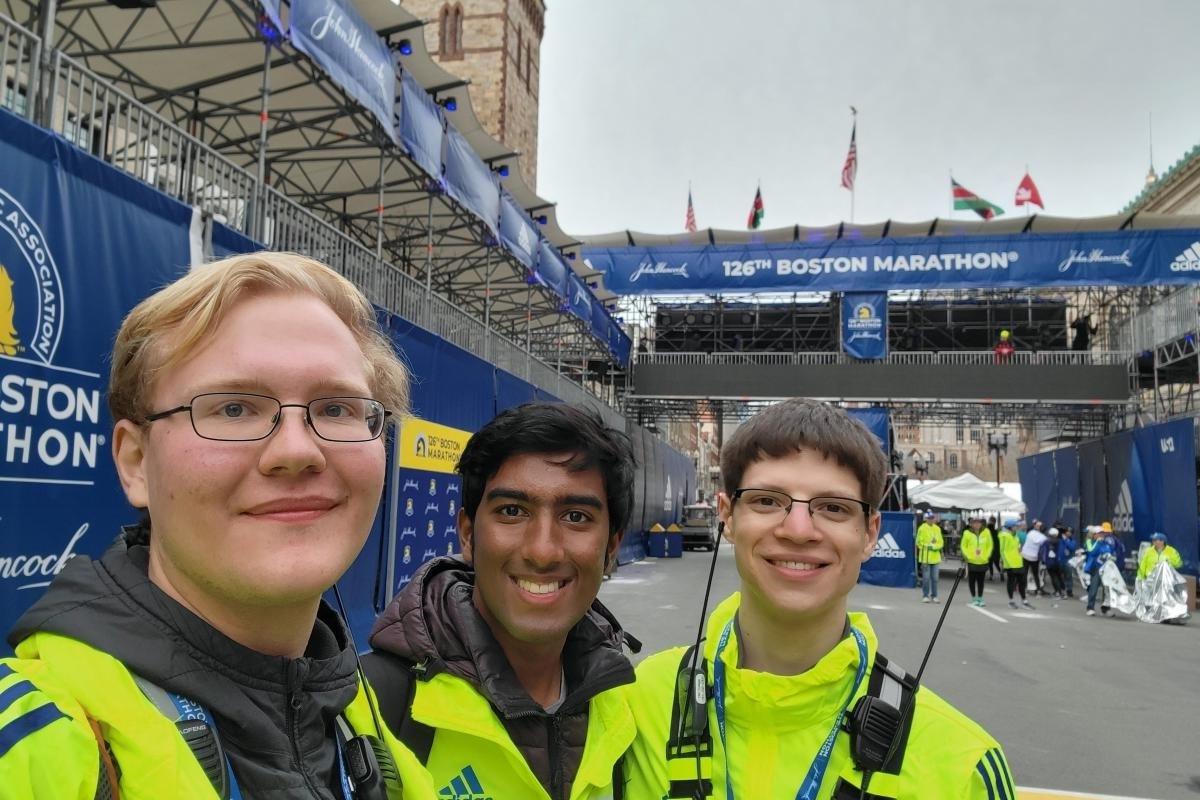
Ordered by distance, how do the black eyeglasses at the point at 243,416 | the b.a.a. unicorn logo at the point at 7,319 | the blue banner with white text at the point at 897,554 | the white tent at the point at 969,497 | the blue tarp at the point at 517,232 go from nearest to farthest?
the black eyeglasses at the point at 243,416
the b.a.a. unicorn logo at the point at 7,319
the blue tarp at the point at 517,232
the blue banner with white text at the point at 897,554
the white tent at the point at 969,497

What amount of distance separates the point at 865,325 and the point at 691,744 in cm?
2588

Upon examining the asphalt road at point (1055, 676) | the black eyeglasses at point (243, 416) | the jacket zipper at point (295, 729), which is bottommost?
the asphalt road at point (1055, 676)

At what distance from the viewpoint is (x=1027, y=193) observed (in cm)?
3114

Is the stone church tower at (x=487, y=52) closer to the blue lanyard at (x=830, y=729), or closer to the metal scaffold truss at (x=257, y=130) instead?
the metal scaffold truss at (x=257, y=130)

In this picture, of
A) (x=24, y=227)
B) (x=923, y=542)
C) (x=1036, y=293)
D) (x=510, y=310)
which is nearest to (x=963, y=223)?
(x=1036, y=293)

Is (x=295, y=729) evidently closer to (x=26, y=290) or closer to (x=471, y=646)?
(x=471, y=646)

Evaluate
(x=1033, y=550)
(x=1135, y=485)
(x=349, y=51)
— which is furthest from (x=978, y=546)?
(x=349, y=51)

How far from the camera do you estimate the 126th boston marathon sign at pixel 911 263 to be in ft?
77.9

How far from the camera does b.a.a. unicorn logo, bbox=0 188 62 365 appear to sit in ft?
13.2

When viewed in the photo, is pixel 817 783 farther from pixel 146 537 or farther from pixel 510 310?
pixel 510 310

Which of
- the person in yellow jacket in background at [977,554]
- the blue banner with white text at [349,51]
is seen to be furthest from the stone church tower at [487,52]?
the blue banner with white text at [349,51]

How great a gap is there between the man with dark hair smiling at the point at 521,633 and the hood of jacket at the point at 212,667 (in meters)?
0.59

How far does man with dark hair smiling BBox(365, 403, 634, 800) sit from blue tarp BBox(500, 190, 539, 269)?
1114 cm

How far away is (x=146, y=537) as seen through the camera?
3.99 ft
